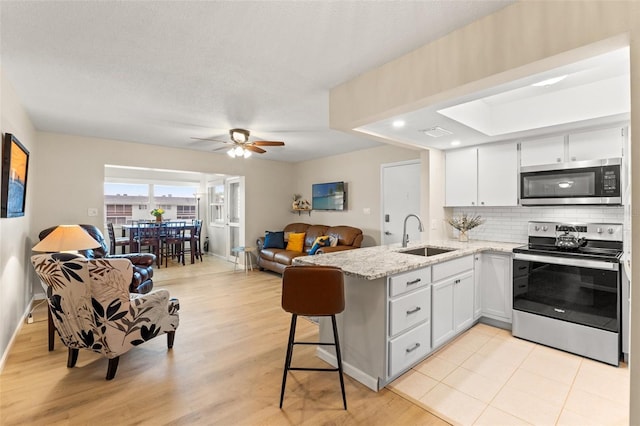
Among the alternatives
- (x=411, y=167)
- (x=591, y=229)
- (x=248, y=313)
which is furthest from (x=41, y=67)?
(x=591, y=229)

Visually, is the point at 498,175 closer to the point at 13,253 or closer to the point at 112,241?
the point at 13,253

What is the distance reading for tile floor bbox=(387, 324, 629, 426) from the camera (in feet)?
6.15

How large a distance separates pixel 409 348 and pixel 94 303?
239 cm

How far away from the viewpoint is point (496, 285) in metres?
3.21

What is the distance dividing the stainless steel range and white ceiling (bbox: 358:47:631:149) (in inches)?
42.4

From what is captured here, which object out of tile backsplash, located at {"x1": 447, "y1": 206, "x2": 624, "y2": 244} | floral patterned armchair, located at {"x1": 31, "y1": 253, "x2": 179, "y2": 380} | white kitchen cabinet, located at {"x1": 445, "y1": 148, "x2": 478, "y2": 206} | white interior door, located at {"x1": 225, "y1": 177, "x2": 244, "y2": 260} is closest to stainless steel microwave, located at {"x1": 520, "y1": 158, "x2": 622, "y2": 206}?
tile backsplash, located at {"x1": 447, "y1": 206, "x2": 624, "y2": 244}

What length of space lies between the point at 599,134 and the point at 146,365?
4653mm

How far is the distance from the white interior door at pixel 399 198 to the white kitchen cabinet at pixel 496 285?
4.63ft

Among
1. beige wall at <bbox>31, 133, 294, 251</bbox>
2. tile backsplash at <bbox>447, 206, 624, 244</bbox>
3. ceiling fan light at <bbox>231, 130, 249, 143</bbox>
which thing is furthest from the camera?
beige wall at <bbox>31, 133, 294, 251</bbox>

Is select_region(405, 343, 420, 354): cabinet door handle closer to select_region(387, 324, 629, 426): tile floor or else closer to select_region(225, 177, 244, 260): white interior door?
select_region(387, 324, 629, 426): tile floor

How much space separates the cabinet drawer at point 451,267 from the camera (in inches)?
101

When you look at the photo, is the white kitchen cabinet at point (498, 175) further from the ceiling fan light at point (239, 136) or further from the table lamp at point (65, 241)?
the table lamp at point (65, 241)

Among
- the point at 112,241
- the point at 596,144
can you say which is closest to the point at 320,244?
the point at 596,144

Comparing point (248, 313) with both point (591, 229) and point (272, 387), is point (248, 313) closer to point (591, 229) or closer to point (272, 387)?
point (272, 387)
